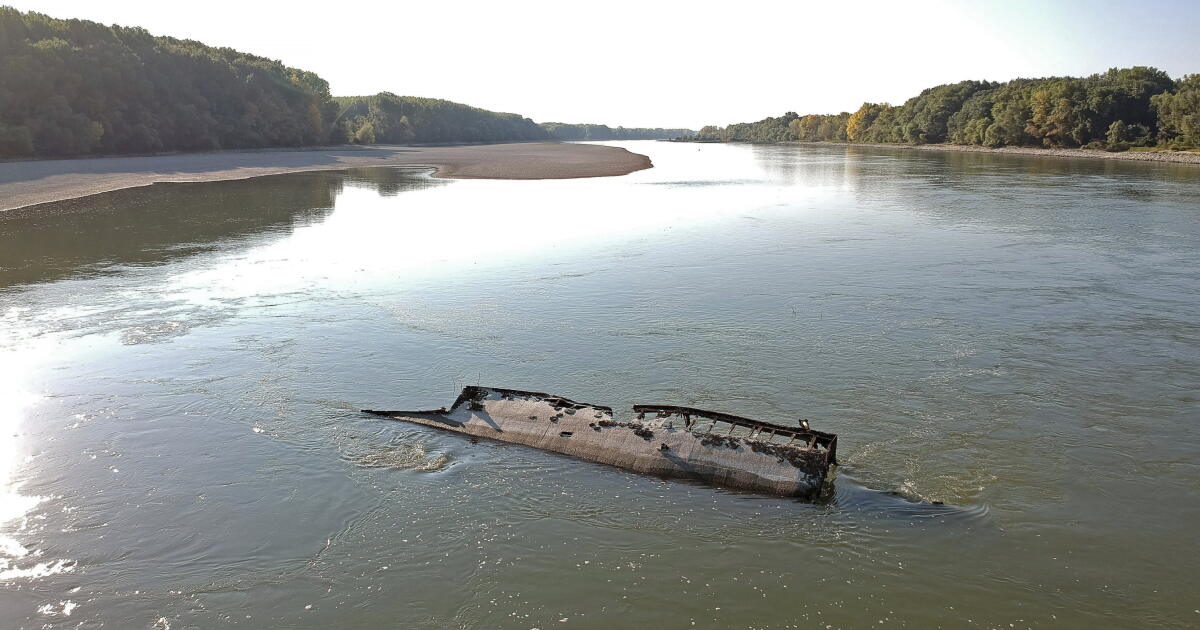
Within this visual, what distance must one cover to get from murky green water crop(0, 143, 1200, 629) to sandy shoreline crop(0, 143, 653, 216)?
2322 cm

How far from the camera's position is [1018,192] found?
45.2m

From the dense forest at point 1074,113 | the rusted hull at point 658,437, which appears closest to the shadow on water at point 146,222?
the rusted hull at point 658,437

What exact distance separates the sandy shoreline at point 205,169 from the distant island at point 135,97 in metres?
3.39

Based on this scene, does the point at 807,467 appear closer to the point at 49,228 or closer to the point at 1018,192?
the point at 49,228

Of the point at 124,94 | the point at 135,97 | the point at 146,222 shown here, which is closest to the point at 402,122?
the point at 135,97

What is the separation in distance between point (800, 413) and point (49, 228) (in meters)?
32.2

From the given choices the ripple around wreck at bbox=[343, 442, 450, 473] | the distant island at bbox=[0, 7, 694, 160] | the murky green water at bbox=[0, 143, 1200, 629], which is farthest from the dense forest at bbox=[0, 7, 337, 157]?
the ripple around wreck at bbox=[343, 442, 450, 473]

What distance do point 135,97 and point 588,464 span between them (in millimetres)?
80038

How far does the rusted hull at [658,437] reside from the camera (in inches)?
362

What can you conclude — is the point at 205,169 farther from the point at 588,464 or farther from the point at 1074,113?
the point at 1074,113

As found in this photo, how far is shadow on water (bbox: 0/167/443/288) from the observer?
23.8 metres

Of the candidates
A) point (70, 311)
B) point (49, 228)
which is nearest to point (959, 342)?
point (70, 311)

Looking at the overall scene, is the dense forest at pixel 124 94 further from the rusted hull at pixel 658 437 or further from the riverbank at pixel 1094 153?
the riverbank at pixel 1094 153

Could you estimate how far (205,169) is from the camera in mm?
60812
